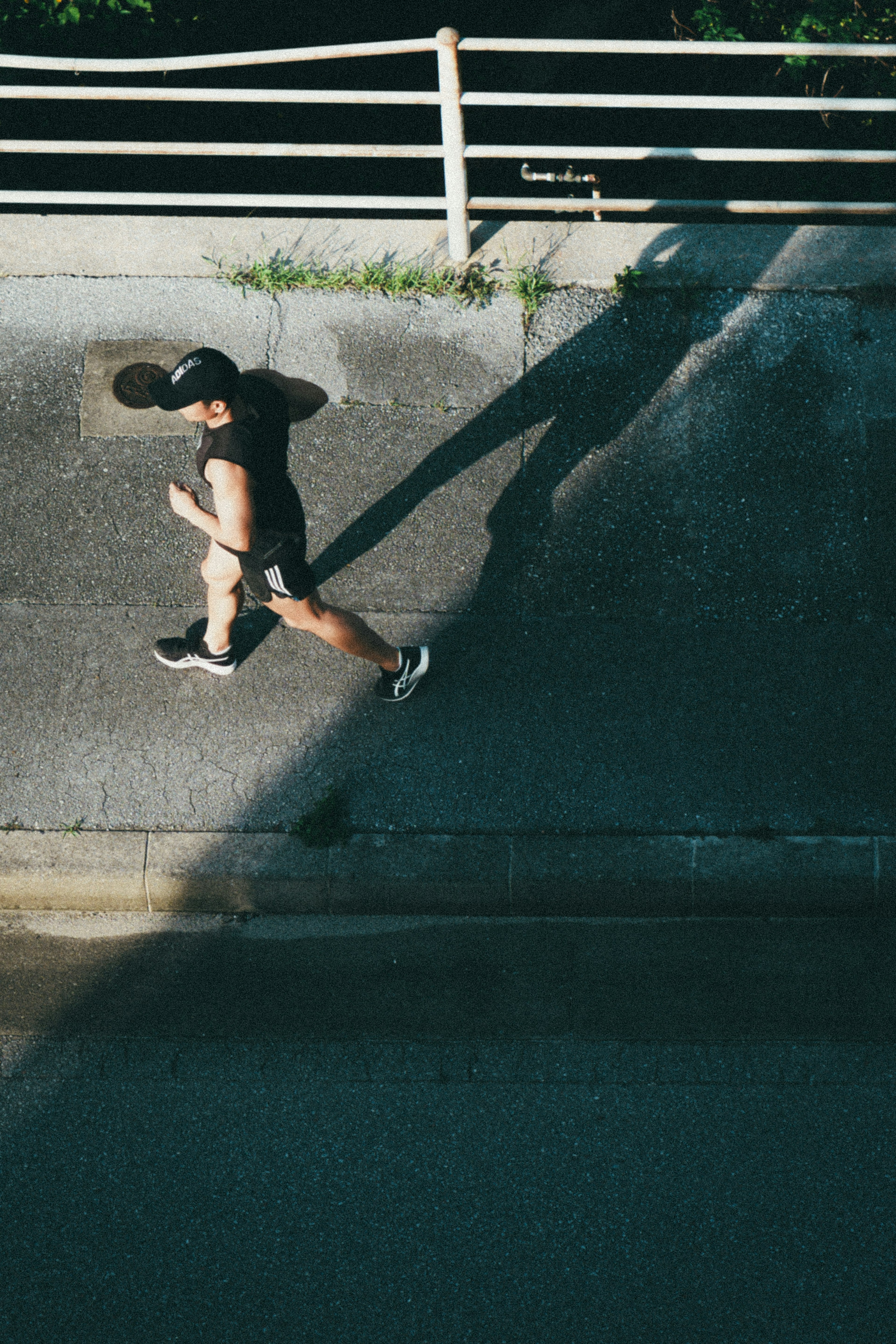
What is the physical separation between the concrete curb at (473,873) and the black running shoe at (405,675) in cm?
66

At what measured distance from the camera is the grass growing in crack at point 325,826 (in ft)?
14.4

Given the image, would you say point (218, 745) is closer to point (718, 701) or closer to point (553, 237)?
Result: point (718, 701)

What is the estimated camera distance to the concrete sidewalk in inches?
175

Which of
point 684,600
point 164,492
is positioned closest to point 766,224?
point 684,600

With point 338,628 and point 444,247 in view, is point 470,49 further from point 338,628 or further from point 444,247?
point 338,628

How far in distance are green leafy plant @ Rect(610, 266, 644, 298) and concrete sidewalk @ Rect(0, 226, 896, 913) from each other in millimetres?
68

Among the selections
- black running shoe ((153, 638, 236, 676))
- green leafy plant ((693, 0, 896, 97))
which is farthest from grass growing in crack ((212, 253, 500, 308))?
green leafy plant ((693, 0, 896, 97))

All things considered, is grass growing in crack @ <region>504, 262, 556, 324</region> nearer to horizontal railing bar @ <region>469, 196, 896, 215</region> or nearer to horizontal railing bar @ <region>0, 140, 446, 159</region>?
horizontal railing bar @ <region>469, 196, 896, 215</region>

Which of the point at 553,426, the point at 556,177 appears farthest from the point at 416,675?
the point at 556,177

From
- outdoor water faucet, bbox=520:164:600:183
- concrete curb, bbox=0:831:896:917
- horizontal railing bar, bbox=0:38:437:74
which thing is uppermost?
outdoor water faucet, bbox=520:164:600:183

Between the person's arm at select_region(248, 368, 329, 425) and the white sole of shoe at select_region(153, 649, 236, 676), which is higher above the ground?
the person's arm at select_region(248, 368, 329, 425)

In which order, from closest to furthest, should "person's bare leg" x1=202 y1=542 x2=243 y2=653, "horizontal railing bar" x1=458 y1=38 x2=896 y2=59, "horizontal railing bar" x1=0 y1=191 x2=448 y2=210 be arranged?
1. "person's bare leg" x1=202 y1=542 x2=243 y2=653
2. "horizontal railing bar" x1=458 y1=38 x2=896 y2=59
3. "horizontal railing bar" x1=0 y1=191 x2=448 y2=210

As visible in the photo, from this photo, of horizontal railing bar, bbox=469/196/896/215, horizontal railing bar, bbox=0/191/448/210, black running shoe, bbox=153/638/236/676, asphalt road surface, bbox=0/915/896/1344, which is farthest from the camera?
horizontal railing bar, bbox=0/191/448/210

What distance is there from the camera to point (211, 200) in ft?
18.7
